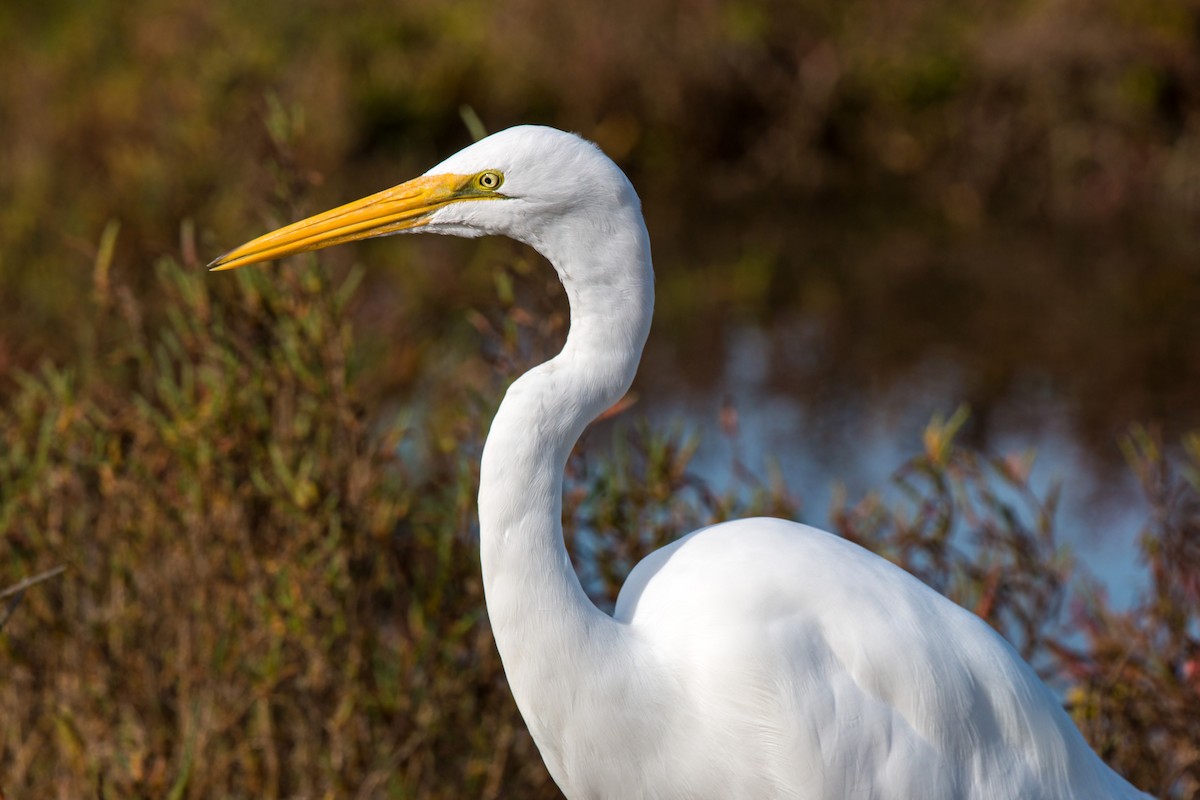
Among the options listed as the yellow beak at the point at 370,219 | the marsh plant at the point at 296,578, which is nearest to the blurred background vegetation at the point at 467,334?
the marsh plant at the point at 296,578

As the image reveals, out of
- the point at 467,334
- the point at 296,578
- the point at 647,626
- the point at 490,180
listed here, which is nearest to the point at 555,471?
the point at 647,626

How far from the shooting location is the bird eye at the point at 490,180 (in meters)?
2.09

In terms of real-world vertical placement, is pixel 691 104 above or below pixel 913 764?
below

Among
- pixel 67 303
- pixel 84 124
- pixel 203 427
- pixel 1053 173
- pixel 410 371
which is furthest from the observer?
pixel 1053 173

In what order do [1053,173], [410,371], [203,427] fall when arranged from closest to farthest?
[203,427], [410,371], [1053,173]

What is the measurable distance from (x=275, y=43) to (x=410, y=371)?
21.3 ft

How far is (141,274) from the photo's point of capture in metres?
6.79

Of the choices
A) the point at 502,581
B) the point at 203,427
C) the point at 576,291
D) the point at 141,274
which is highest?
the point at 576,291

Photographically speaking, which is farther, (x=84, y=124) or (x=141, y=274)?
(x=84, y=124)

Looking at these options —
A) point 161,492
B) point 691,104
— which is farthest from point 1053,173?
point 161,492

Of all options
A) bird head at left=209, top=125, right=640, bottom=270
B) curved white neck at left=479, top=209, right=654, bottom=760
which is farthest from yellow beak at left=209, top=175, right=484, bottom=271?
curved white neck at left=479, top=209, right=654, bottom=760

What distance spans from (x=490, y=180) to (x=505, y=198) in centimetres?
3

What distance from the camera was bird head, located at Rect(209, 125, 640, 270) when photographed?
206 cm

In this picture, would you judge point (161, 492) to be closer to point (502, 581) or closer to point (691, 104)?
point (502, 581)
